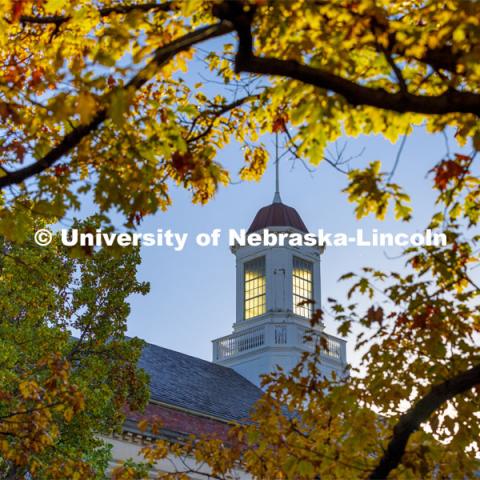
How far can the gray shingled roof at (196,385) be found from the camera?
1417 inches

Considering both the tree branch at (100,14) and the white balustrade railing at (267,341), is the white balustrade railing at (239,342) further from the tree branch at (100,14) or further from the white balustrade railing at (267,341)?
the tree branch at (100,14)

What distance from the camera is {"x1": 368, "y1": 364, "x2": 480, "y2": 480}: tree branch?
8.06m

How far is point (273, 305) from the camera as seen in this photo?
153 feet

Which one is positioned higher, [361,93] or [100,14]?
[100,14]

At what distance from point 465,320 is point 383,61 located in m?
4.47

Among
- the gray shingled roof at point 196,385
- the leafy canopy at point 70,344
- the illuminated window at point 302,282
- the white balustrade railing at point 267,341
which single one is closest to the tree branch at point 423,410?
the leafy canopy at point 70,344

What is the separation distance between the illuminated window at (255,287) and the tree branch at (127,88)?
1562 inches

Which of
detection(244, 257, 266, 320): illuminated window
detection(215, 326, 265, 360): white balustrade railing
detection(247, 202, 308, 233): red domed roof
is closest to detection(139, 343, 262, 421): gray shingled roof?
detection(215, 326, 265, 360): white balustrade railing

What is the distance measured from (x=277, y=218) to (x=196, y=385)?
1274 centimetres

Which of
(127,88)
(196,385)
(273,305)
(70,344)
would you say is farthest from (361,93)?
(273,305)

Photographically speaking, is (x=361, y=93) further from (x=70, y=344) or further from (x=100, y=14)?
(x=70, y=344)

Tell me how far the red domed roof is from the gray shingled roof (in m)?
8.58

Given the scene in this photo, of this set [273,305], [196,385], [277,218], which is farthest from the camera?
[277,218]

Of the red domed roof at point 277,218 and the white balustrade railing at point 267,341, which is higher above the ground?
the red domed roof at point 277,218
